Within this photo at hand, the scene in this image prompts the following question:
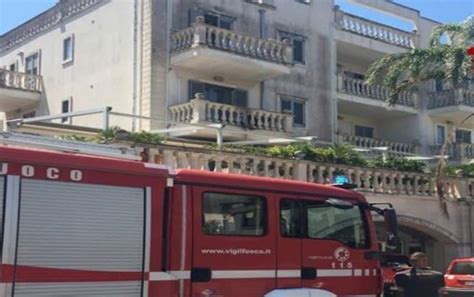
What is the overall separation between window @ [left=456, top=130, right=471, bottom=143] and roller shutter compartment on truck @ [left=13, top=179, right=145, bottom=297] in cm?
2834

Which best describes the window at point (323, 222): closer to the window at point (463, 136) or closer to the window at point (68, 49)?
the window at point (68, 49)

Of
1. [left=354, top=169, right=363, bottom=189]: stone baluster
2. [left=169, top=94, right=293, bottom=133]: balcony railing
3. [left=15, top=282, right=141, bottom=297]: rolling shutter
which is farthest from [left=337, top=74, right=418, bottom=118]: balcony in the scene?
[left=15, top=282, right=141, bottom=297]: rolling shutter

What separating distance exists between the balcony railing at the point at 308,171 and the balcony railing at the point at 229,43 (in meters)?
6.66

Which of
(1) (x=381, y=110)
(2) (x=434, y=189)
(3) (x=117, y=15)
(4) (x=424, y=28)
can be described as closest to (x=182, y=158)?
(2) (x=434, y=189)

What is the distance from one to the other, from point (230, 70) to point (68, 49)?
6.79 metres

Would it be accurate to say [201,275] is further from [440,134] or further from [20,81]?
[440,134]

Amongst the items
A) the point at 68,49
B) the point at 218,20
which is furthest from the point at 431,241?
the point at 68,49

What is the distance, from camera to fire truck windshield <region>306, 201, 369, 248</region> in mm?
8195

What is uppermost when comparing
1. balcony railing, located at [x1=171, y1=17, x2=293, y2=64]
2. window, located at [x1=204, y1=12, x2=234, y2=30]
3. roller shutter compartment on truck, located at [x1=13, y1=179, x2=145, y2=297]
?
window, located at [x1=204, y1=12, x2=234, y2=30]

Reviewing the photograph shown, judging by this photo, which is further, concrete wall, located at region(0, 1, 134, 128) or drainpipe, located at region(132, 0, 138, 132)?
concrete wall, located at region(0, 1, 134, 128)

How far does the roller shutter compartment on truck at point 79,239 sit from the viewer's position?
5.96 m

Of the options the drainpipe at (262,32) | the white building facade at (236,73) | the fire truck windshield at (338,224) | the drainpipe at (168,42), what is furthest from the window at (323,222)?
the drainpipe at (262,32)

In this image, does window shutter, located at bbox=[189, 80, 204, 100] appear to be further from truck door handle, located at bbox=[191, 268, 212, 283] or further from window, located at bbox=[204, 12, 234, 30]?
truck door handle, located at bbox=[191, 268, 212, 283]

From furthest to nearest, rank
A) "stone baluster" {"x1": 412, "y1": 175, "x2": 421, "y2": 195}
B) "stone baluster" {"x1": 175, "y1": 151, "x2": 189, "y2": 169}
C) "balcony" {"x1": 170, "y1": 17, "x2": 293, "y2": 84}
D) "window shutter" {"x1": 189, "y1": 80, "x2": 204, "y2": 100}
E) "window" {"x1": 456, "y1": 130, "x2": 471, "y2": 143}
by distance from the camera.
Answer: "window" {"x1": 456, "y1": 130, "x2": 471, "y2": 143}
"window shutter" {"x1": 189, "y1": 80, "x2": 204, "y2": 100}
"balcony" {"x1": 170, "y1": 17, "x2": 293, "y2": 84}
"stone baluster" {"x1": 412, "y1": 175, "x2": 421, "y2": 195}
"stone baluster" {"x1": 175, "y1": 151, "x2": 189, "y2": 169}
